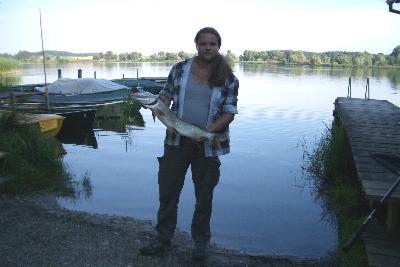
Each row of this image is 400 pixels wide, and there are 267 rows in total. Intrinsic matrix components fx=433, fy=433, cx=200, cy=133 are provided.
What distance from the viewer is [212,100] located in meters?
4.72

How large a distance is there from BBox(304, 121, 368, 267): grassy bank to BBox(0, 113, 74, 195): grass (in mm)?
5781

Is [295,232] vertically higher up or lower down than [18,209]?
lower down

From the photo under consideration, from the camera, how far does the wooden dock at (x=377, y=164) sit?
4.71m

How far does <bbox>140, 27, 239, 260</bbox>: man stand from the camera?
4695 mm

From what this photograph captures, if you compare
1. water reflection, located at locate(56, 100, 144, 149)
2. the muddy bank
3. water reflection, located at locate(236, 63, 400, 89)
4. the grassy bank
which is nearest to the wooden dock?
the grassy bank

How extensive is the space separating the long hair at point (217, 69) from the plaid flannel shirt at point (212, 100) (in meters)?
0.07

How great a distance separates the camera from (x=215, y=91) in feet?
15.4

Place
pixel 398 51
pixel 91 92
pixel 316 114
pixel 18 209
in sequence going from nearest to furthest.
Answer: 1. pixel 18 209
2. pixel 91 92
3. pixel 316 114
4. pixel 398 51

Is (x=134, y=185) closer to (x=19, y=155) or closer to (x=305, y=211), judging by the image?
(x=19, y=155)

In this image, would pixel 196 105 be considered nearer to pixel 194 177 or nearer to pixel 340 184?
pixel 194 177

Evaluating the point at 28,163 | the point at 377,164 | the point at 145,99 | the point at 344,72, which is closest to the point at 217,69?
the point at 145,99

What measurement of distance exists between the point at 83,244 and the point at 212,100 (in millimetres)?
2554

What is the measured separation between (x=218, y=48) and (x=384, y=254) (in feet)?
9.20

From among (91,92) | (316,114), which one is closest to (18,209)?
Answer: (91,92)
